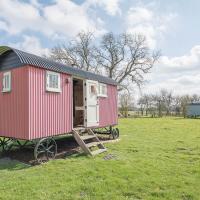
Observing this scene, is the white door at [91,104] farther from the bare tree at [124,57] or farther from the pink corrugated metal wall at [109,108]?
the bare tree at [124,57]

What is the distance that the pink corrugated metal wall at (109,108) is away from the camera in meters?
10.8

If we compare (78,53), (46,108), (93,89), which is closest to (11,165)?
(46,108)

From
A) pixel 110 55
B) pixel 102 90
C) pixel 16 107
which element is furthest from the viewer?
pixel 110 55

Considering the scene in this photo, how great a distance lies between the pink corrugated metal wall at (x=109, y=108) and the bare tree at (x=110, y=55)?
20.5 metres

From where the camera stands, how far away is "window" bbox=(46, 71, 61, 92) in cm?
735

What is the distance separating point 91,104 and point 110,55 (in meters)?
25.1

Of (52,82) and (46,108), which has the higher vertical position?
(52,82)

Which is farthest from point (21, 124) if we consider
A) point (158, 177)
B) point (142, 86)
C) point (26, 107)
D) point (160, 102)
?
point (160, 102)

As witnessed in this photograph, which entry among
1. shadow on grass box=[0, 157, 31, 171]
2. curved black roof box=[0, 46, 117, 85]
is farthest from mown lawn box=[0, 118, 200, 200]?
curved black roof box=[0, 46, 117, 85]

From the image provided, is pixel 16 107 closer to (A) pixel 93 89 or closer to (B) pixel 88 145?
(B) pixel 88 145

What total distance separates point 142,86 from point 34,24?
21.7 m

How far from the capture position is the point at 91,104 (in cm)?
977

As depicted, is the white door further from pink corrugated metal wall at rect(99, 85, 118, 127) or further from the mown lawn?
the mown lawn

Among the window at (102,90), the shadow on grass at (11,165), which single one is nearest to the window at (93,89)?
the window at (102,90)
